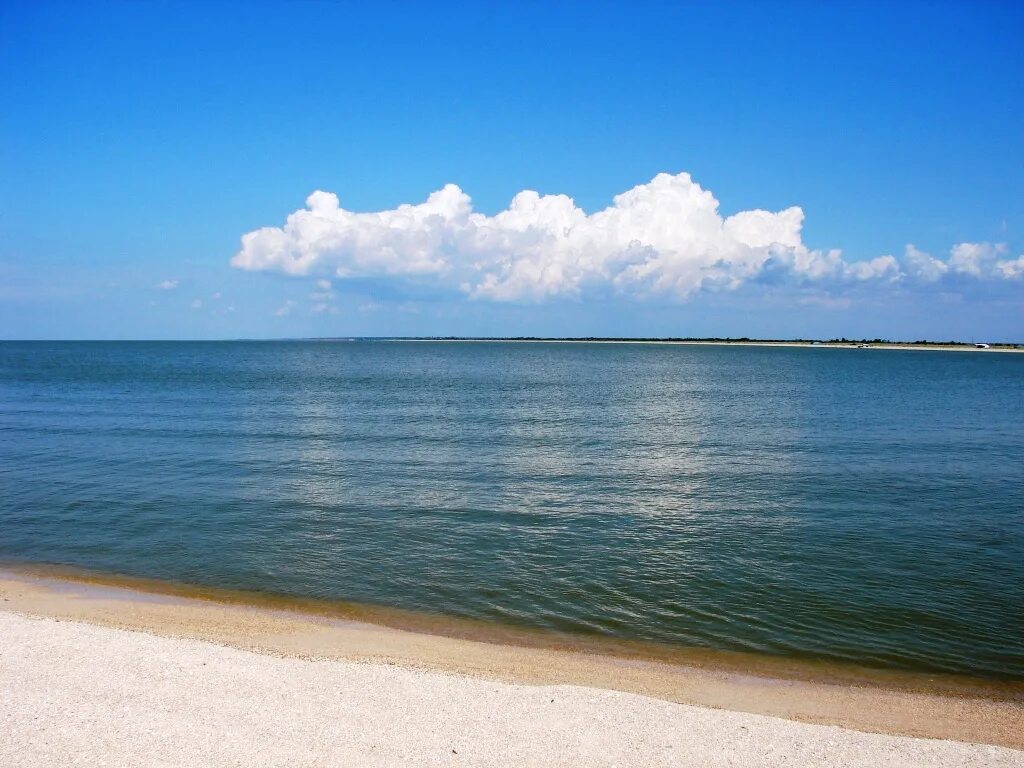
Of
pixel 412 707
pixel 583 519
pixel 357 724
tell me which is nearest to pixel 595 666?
pixel 412 707

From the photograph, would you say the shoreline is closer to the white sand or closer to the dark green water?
the dark green water

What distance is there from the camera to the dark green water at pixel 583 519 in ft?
52.5

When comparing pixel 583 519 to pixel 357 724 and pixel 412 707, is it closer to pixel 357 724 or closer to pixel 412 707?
pixel 412 707

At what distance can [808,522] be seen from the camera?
22922 mm

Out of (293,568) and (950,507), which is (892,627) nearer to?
(950,507)

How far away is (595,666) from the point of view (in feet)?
44.1

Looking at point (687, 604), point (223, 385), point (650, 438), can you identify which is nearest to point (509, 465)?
point (650, 438)

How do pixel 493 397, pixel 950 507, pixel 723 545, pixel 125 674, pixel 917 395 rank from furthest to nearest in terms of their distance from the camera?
pixel 917 395 → pixel 493 397 → pixel 950 507 → pixel 723 545 → pixel 125 674

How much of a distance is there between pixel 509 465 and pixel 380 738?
2189 cm

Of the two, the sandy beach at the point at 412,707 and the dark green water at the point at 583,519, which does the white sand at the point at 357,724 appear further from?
the dark green water at the point at 583,519

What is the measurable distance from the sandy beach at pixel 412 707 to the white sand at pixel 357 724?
3 cm

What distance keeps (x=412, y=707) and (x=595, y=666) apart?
4118mm

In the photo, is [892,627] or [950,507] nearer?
[892,627]

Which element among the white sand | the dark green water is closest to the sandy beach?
the white sand
